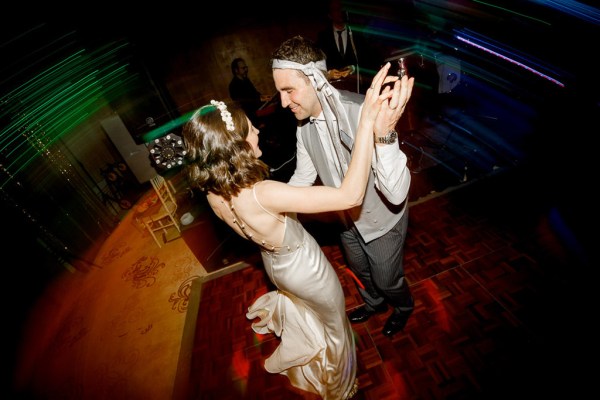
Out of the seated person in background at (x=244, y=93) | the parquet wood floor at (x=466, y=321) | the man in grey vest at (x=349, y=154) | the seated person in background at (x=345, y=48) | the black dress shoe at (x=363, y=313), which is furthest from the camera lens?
the seated person in background at (x=244, y=93)

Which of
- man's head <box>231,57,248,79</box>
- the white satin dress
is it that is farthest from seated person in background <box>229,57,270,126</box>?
the white satin dress

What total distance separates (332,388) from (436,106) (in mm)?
4988

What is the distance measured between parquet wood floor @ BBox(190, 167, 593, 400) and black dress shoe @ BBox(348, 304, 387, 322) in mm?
59

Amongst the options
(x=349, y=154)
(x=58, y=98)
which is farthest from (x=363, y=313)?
(x=58, y=98)

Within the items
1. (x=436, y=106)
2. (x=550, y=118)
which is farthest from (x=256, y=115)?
(x=550, y=118)

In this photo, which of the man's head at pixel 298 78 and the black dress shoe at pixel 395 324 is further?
the black dress shoe at pixel 395 324

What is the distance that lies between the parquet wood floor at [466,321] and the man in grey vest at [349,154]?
390 millimetres

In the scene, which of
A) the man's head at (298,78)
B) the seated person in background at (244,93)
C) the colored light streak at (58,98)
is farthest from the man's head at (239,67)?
the man's head at (298,78)

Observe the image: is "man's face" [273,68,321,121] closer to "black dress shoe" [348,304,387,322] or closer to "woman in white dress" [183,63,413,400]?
"woman in white dress" [183,63,413,400]

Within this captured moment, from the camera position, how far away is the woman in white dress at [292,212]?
4.27 ft

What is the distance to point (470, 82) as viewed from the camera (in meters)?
4.90

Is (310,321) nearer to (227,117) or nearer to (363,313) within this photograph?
(363,313)

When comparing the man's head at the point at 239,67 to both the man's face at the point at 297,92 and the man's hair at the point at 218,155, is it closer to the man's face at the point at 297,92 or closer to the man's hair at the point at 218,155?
the man's face at the point at 297,92

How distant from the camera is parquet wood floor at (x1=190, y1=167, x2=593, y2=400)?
1.89 m
